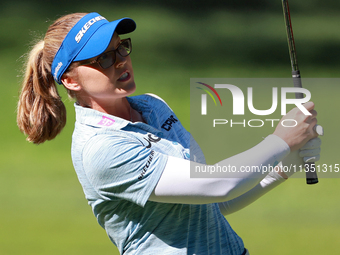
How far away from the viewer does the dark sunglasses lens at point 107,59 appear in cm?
128

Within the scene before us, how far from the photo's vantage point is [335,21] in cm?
766

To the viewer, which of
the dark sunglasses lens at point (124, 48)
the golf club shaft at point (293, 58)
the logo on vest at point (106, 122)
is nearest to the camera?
the logo on vest at point (106, 122)

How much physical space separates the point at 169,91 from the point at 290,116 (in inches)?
181

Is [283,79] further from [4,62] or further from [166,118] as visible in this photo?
[166,118]

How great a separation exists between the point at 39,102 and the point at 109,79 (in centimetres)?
28

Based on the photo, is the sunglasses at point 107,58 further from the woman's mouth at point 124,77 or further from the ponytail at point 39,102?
the ponytail at point 39,102

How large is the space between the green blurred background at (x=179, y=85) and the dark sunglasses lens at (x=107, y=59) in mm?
710

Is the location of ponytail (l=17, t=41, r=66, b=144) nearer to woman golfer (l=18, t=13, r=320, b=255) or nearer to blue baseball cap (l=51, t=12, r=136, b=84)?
woman golfer (l=18, t=13, r=320, b=255)

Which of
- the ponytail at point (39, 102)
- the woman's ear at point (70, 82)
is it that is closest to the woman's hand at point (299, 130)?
the woman's ear at point (70, 82)

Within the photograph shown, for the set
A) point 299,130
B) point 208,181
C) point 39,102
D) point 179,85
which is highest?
point 179,85

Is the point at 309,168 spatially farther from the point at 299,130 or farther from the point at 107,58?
the point at 107,58

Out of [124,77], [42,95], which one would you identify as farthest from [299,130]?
[42,95]

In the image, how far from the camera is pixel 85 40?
1.29 m

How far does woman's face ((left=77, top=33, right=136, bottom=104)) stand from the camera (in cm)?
130
